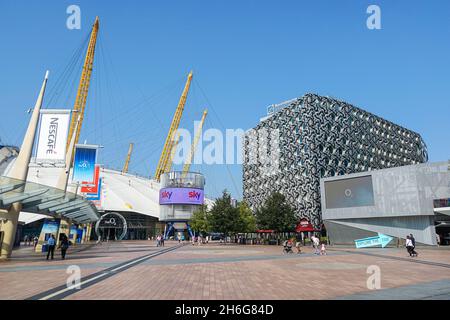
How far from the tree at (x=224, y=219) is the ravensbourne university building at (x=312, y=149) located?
76.8 ft

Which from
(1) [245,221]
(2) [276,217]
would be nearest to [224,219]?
(1) [245,221]

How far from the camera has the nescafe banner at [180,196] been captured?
8744cm

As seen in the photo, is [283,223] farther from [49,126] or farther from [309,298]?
[309,298]

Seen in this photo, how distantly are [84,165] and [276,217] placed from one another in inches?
1390

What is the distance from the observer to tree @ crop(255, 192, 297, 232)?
58688 mm

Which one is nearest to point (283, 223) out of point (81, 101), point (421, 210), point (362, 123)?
point (421, 210)

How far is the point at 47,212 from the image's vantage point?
96.1 ft

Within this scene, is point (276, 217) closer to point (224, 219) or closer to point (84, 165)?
point (224, 219)

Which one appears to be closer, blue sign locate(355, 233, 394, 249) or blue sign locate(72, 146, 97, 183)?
blue sign locate(72, 146, 97, 183)

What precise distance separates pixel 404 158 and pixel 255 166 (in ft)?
152

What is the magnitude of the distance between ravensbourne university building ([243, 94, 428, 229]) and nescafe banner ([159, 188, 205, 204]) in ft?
62.1

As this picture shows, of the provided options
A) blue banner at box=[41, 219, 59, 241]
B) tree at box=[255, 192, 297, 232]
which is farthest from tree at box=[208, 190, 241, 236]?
blue banner at box=[41, 219, 59, 241]

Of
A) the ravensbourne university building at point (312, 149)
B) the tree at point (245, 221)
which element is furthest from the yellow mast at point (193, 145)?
the tree at point (245, 221)

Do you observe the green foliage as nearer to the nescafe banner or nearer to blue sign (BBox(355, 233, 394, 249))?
blue sign (BBox(355, 233, 394, 249))
